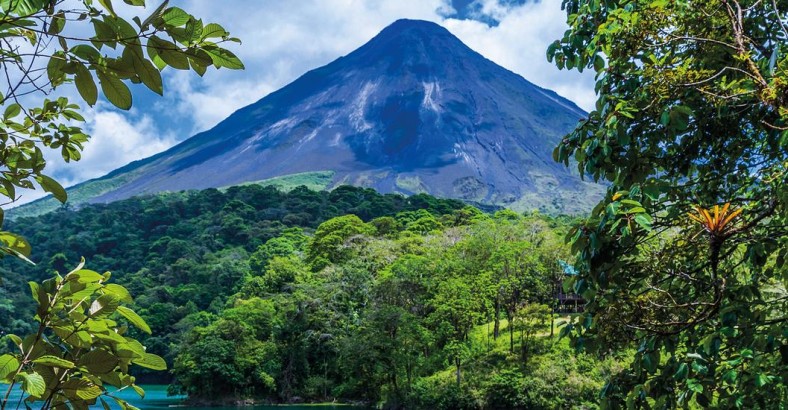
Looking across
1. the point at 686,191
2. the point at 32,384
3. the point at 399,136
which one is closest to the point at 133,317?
the point at 32,384

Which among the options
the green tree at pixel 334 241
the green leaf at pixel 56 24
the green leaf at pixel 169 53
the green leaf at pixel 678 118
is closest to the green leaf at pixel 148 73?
the green leaf at pixel 169 53

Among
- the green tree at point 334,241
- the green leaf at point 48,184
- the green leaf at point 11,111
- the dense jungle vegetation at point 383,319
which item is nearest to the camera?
the green leaf at point 48,184

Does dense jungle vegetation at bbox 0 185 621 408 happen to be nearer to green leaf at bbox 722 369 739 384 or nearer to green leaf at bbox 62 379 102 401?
green leaf at bbox 722 369 739 384

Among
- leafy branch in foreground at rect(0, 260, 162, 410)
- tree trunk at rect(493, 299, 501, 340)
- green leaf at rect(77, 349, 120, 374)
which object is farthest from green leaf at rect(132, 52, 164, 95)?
tree trunk at rect(493, 299, 501, 340)

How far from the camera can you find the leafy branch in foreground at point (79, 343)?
3.24 feet

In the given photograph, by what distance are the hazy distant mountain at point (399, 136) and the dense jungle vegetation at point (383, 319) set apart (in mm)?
62514

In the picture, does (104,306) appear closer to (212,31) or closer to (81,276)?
(81,276)

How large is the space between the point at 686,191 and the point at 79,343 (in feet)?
10.1

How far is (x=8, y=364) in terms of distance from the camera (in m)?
0.93

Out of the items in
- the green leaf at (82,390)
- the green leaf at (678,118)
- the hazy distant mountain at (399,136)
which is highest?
the hazy distant mountain at (399,136)

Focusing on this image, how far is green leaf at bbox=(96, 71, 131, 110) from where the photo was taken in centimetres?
92

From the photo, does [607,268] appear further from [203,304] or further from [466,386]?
[203,304]

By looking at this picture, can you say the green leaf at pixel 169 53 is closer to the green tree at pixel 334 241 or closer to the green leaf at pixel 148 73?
the green leaf at pixel 148 73

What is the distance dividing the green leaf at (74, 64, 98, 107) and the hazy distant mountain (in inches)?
3698
